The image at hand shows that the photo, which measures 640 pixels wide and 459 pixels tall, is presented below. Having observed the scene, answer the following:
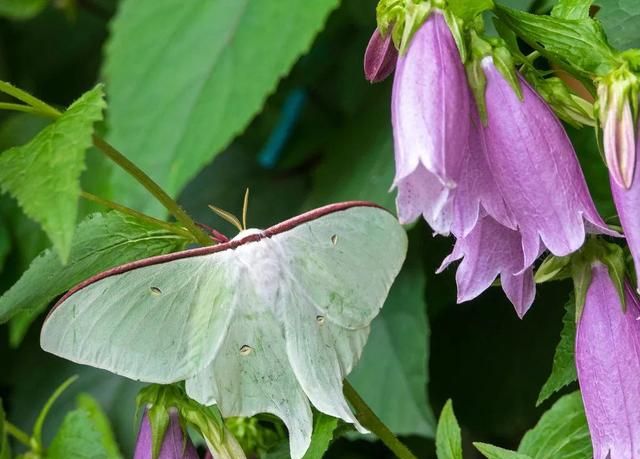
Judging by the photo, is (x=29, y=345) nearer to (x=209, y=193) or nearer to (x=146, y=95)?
(x=209, y=193)

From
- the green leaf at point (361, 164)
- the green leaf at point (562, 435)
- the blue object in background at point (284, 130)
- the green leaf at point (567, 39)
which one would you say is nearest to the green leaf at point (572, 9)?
the green leaf at point (567, 39)

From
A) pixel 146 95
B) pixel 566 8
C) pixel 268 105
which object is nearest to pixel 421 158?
pixel 566 8

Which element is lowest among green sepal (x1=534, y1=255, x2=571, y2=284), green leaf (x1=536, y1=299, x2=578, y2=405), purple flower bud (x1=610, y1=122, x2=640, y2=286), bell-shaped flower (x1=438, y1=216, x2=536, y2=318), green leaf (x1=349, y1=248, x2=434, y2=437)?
green leaf (x1=349, y1=248, x2=434, y2=437)

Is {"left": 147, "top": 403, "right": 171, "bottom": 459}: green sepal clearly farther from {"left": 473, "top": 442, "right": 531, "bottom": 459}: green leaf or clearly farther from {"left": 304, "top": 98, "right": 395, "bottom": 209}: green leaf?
{"left": 304, "top": 98, "right": 395, "bottom": 209}: green leaf

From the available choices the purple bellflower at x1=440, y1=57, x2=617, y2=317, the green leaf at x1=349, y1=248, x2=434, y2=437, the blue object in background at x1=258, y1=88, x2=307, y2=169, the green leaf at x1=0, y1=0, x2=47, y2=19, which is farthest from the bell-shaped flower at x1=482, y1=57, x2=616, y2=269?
the green leaf at x1=0, y1=0, x2=47, y2=19

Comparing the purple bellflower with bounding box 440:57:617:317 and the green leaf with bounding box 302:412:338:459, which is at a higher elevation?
the purple bellflower with bounding box 440:57:617:317
